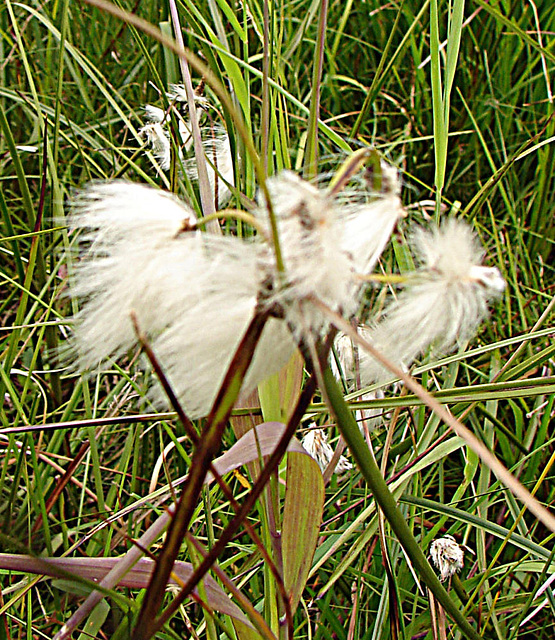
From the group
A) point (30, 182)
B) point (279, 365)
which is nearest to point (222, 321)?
point (279, 365)

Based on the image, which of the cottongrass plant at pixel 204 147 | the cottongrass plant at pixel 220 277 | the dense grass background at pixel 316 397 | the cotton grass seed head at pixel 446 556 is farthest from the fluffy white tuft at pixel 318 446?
the cottongrass plant at pixel 220 277

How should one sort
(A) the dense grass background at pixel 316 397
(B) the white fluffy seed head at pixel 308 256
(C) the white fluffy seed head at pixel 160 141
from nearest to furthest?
(B) the white fluffy seed head at pixel 308 256
(A) the dense grass background at pixel 316 397
(C) the white fluffy seed head at pixel 160 141

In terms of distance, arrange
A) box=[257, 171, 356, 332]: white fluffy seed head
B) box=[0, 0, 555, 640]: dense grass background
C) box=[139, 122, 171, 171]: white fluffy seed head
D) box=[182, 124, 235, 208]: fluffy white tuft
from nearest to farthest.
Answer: box=[257, 171, 356, 332]: white fluffy seed head < box=[0, 0, 555, 640]: dense grass background < box=[182, 124, 235, 208]: fluffy white tuft < box=[139, 122, 171, 171]: white fluffy seed head

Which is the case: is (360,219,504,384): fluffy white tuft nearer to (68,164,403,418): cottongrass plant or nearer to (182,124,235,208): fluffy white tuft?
(68,164,403,418): cottongrass plant

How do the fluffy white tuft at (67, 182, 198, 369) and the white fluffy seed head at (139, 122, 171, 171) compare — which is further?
the white fluffy seed head at (139, 122, 171, 171)

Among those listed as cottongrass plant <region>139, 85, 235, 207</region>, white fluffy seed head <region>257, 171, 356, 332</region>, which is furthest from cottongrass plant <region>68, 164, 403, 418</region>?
cottongrass plant <region>139, 85, 235, 207</region>

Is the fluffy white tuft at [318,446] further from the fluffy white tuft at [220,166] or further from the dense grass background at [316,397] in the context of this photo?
the fluffy white tuft at [220,166]
